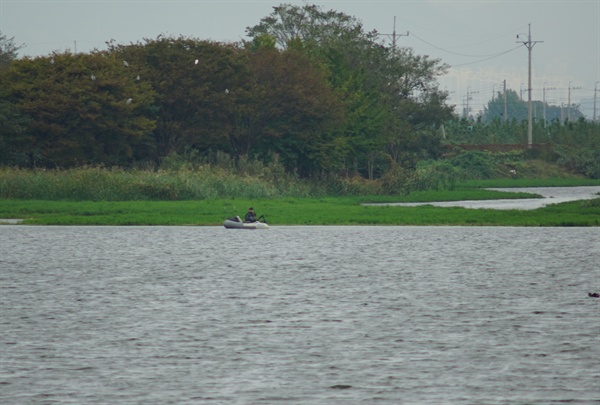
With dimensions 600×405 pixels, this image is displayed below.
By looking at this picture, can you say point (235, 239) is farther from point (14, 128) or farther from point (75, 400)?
point (14, 128)

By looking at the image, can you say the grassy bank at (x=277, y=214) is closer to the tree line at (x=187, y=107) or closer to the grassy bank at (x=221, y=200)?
the grassy bank at (x=221, y=200)

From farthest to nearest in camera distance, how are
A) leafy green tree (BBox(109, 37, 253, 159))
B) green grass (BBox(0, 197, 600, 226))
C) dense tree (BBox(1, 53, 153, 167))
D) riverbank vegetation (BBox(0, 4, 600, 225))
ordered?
leafy green tree (BBox(109, 37, 253, 159)) < dense tree (BBox(1, 53, 153, 167)) < riverbank vegetation (BBox(0, 4, 600, 225)) < green grass (BBox(0, 197, 600, 226))

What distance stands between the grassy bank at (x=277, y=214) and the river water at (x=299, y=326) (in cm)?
971

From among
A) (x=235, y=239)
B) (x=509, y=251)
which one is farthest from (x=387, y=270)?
(x=235, y=239)

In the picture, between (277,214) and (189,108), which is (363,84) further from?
(277,214)

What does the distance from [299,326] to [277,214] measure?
24.1 m

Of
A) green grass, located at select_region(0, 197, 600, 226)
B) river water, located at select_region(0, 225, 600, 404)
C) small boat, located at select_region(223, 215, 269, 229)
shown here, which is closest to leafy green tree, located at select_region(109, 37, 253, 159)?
green grass, located at select_region(0, 197, 600, 226)

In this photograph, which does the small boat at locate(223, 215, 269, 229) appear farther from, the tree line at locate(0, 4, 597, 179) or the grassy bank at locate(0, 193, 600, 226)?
the tree line at locate(0, 4, 597, 179)

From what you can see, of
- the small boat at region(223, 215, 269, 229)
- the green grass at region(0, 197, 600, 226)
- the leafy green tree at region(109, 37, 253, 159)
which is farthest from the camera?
the leafy green tree at region(109, 37, 253, 159)

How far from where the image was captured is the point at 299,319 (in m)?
14.0

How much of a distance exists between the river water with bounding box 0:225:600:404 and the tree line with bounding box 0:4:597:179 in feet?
89.3

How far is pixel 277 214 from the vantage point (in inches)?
1471

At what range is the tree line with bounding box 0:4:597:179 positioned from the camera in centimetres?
5178

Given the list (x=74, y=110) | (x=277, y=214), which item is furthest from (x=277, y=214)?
(x=74, y=110)
